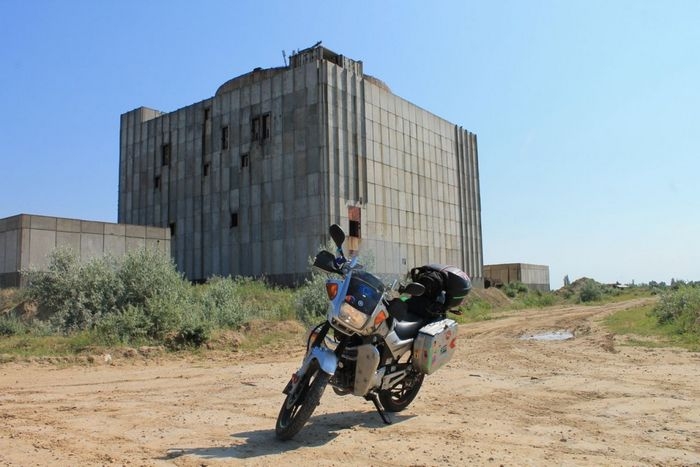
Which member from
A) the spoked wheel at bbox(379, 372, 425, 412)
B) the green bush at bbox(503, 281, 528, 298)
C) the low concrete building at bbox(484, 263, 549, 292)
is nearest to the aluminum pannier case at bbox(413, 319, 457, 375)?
the spoked wheel at bbox(379, 372, 425, 412)

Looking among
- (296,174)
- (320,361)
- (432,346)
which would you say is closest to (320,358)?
(320,361)

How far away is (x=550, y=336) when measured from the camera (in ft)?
54.3

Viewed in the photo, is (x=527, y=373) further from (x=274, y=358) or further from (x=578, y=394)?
(x=274, y=358)

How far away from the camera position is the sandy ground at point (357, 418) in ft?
16.1

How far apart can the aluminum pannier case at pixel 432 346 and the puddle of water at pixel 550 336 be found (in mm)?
10000

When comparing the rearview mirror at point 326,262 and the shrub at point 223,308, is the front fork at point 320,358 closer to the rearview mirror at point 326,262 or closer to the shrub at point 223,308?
the rearview mirror at point 326,262

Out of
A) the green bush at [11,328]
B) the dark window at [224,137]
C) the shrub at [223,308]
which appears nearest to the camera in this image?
the green bush at [11,328]

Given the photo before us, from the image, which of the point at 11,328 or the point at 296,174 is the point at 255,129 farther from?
the point at 11,328

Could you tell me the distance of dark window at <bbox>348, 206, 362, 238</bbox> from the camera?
33.1m

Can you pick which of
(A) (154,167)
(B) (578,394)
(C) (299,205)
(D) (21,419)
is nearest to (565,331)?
(B) (578,394)

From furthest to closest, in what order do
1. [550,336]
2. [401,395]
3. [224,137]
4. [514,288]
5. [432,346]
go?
[514,288]
[224,137]
[550,336]
[401,395]
[432,346]

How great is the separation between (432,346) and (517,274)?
165ft

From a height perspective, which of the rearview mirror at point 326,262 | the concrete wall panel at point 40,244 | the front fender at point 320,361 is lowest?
the front fender at point 320,361

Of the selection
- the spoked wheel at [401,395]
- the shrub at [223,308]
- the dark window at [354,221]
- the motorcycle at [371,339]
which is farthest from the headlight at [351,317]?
the dark window at [354,221]
